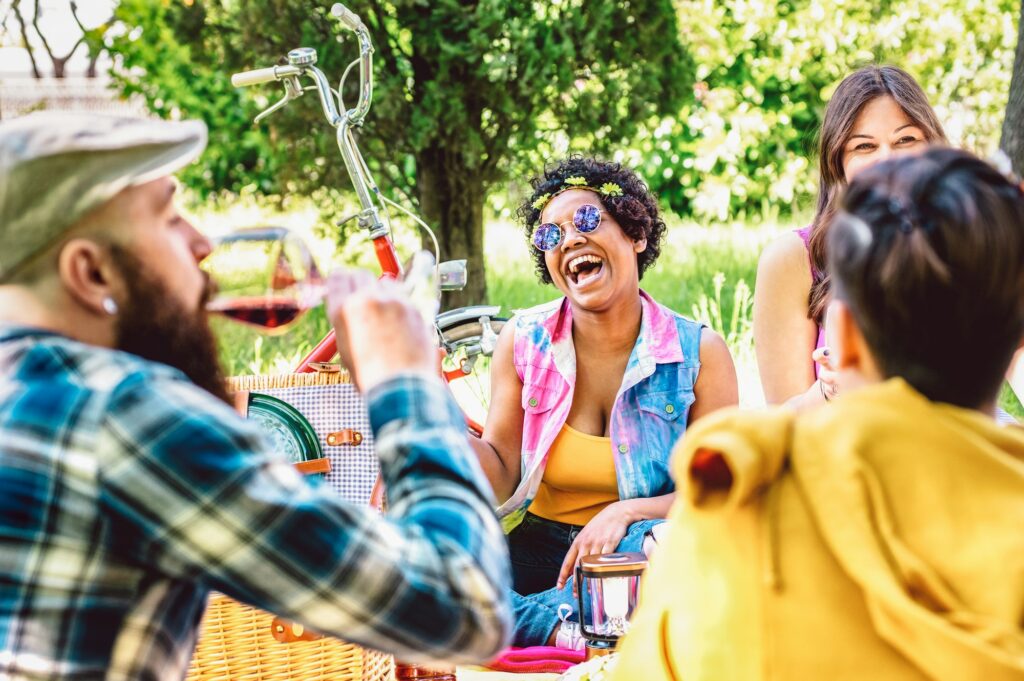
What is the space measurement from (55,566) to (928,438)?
2.97 ft

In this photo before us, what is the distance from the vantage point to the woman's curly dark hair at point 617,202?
11.0 ft

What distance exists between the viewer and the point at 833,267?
129 cm

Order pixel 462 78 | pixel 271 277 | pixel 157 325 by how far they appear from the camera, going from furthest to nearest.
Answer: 1. pixel 462 78
2. pixel 271 277
3. pixel 157 325

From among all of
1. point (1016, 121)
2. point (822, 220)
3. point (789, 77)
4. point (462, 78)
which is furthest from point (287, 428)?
point (789, 77)

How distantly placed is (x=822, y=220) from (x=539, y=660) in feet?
4.54

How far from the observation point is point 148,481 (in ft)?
3.71

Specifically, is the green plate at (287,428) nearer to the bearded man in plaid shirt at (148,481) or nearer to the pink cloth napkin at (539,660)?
the pink cloth napkin at (539,660)

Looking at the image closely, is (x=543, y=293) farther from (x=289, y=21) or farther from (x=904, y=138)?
(x=904, y=138)

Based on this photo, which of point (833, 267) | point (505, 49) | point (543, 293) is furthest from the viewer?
point (543, 293)

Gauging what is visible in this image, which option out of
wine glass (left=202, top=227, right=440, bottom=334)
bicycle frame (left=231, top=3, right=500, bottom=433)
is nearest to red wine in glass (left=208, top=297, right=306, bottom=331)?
wine glass (left=202, top=227, right=440, bottom=334)

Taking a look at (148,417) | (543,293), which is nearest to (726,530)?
(148,417)

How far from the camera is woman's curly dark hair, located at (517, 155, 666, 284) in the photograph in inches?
132

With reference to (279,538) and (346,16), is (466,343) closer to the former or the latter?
(346,16)

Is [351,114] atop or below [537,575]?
atop
